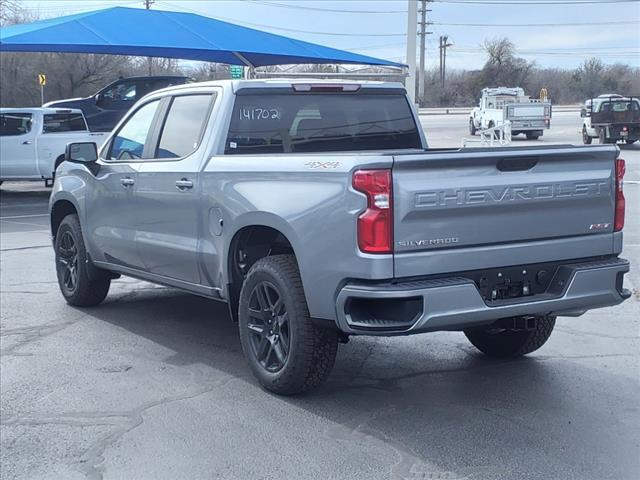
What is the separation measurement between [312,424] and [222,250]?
1.41 m

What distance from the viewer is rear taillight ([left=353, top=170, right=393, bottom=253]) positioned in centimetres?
449

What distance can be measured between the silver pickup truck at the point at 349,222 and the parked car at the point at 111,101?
49.0 feet

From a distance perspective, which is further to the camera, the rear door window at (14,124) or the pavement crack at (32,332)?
the rear door window at (14,124)

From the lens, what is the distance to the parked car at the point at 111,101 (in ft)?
69.5

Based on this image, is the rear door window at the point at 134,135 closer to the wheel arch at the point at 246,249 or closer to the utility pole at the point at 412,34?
the wheel arch at the point at 246,249

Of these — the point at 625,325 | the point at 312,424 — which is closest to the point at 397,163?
the point at 312,424

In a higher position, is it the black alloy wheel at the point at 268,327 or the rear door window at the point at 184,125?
the rear door window at the point at 184,125

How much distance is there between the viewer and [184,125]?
253 inches

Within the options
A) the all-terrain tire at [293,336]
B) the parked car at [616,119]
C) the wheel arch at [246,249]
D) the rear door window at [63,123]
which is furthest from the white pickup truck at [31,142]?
the parked car at [616,119]

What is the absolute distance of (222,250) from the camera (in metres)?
5.71

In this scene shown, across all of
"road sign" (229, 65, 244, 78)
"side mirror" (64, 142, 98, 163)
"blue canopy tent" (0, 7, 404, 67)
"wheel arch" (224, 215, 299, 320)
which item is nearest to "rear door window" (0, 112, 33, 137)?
"blue canopy tent" (0, 7, 404, 67)

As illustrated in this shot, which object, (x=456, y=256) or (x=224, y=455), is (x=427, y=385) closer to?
(x=456, y=256)

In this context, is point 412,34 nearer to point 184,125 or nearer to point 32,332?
point 184,125

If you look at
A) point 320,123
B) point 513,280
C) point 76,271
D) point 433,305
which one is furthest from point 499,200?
point 76,271
